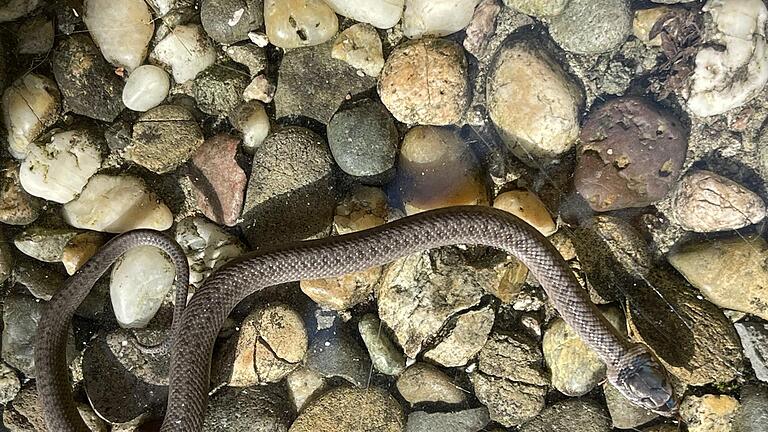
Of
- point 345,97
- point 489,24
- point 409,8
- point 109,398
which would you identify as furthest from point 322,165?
point 109,398

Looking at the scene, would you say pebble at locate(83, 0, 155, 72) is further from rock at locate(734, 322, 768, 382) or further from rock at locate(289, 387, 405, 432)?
rock at locate(734, 322, 768, 382)

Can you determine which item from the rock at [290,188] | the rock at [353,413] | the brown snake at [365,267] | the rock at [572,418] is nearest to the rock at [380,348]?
the rock at [353,413]

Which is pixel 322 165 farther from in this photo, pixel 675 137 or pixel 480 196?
pixel 675 137

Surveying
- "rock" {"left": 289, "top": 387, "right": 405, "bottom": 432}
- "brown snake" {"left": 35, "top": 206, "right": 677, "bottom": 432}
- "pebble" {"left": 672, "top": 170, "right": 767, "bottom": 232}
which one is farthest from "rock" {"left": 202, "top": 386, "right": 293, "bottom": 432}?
"pebble" {"left": 672, "top": 170, "right": 767, "bottom": 232}

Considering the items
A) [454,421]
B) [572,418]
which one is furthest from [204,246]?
[572,418]

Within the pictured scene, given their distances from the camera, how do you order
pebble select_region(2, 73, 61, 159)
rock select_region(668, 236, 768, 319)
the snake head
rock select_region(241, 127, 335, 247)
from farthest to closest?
1. pebble select_region(2, 73, 61, 159)
2. rock select_region(241, 127, 335, 247)
3. rock select_region(668, 236, 768, 319)
4. the snake head
